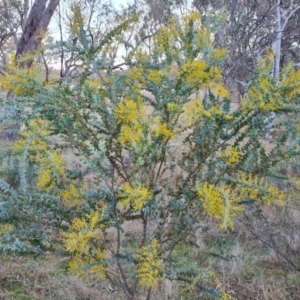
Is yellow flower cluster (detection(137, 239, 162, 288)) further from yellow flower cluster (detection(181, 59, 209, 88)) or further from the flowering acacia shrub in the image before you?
yellow flower cluster (detection(181, 59, 209, 88))

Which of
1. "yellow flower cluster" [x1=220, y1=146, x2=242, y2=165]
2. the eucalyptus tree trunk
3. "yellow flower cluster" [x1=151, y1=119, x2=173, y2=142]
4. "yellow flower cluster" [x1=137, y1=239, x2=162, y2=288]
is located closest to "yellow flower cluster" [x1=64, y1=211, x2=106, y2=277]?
"yellow flower cluster" [x1=137, y1=239, x2=162, y2=288]

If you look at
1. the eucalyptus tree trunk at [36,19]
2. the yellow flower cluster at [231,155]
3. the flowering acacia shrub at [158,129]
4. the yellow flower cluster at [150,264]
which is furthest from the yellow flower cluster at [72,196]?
the eucalyptus tree trunk at [36,19]

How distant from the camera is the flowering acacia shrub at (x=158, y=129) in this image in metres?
1.45

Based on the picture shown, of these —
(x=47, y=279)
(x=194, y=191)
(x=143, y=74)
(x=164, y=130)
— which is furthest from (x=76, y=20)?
(x=47, y=279)

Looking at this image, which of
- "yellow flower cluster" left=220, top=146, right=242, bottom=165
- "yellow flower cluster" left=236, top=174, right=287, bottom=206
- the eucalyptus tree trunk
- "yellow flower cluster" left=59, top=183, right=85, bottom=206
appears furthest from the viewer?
the eucalyptus tree trunk

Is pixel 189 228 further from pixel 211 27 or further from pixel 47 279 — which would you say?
pixel 47 279

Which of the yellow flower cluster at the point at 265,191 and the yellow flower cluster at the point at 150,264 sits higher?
the yellow flower cluster at the point at 265,191

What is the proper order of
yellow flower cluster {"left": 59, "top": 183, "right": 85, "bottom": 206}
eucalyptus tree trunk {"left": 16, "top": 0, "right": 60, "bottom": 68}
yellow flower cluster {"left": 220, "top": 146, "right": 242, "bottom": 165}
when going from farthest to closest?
eucalyptus tree trunk {"left": 16, "top": 0, "right": 60, "bottom": 68}, yellow flower cluster {"left": 59, "top": 183, "right": 85, "bottom": 206}, yellow flower cluster {"left": 220, "top": 146, "right": 242, "bottom": 165}

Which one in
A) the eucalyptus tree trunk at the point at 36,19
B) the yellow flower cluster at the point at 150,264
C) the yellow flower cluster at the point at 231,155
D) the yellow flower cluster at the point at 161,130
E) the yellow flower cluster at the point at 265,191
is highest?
the eucalyptus tree trunk at the point at 36,19

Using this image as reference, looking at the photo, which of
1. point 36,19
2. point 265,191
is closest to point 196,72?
point 265,191

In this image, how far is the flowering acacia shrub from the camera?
57.2 inches

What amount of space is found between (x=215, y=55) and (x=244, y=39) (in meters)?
5.63

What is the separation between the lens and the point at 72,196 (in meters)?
1.65

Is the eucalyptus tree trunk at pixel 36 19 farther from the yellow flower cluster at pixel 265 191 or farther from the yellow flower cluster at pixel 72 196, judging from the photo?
the yellow flower cluster at pixel 265 191
